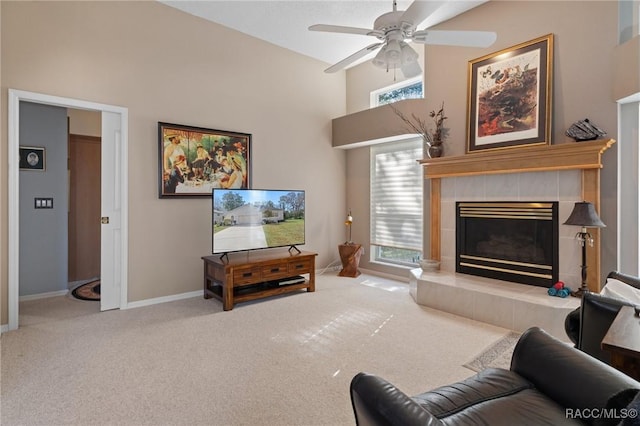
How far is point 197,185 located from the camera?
4180 millimetres

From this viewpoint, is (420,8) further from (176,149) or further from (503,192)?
(176,149)

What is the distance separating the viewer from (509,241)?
3756 mm

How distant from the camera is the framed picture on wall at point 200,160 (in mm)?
3953

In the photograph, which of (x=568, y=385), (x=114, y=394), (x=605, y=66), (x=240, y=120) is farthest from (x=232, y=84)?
(x=568, y=385)

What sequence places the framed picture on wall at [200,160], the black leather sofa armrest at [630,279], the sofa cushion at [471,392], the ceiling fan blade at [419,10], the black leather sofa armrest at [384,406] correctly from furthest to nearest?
the framed picture on wall at [200,160], the ceiling fan blade at [419,10], the black leather sofa armrest at [630,279], the sofa cushion at [471,392], the black leather sofa armrest at [384,406]

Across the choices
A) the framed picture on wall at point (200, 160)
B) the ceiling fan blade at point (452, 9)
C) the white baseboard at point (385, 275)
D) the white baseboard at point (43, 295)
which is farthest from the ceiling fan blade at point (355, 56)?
the white baseboard at point (43, 295)

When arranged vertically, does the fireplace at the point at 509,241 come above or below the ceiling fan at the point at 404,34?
below

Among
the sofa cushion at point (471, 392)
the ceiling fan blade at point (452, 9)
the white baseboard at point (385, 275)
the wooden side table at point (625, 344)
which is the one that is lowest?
the white baseboard at point (385, 275)

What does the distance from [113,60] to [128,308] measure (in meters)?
2.70

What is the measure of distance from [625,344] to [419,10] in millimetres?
2167

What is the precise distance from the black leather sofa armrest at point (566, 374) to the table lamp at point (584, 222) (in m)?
1.87

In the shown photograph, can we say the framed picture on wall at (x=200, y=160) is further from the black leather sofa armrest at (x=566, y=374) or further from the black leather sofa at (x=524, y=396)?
the black leather sofa armrest at (x=566, y=374)

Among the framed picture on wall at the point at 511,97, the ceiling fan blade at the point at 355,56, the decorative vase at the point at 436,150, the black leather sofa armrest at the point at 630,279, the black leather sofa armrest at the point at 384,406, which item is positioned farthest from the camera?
the decorative vase at the point at 436,150

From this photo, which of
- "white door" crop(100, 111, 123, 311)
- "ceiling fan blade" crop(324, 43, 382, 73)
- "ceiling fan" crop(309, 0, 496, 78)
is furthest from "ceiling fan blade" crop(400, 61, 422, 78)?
"white door" crop(100, 111, 123, 311)
